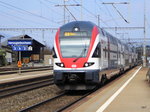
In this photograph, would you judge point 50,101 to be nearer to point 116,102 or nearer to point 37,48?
point 116,102

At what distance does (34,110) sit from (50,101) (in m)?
2.18

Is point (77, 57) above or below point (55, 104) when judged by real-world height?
above

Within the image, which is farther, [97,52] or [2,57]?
[2,57]

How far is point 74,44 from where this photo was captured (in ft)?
49.0

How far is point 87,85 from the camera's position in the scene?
14.8 metres

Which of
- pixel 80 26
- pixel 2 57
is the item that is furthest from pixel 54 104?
pixel 2 57

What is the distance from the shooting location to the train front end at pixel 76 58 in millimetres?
14469

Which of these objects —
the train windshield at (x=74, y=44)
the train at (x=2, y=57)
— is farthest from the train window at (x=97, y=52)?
the train at (x=2, y=57)

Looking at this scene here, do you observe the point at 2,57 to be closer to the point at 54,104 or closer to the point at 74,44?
the point at 74,44

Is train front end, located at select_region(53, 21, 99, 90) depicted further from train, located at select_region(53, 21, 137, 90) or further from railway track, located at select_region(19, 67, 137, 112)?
railway track, located at select_region(19, 67, 137, 112)

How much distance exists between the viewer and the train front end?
1447 cm

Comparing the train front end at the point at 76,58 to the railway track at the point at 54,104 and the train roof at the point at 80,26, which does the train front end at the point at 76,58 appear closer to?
the train roof at the point at 80,26

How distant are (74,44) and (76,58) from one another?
732 millimetres

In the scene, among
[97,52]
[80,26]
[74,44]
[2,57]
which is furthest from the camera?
[2,57]
